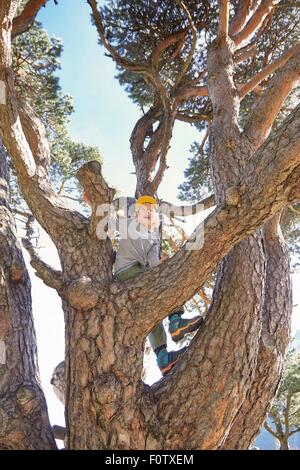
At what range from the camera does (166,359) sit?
287cm

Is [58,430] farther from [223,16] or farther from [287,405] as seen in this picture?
[287,405]

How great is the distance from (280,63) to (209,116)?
4.85ft

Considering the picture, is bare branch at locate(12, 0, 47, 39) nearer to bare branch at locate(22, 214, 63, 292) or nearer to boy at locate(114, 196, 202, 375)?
boy at locate(114, 196, 202, 375)

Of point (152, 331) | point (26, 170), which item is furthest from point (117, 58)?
point (152, 331)

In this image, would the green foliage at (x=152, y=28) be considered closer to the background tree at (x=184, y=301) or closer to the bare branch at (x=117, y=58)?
the bare branch at (x=117, y=58)

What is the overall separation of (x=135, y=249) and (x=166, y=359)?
2.88 feet

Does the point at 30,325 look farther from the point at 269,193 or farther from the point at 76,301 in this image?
the point at 269,193

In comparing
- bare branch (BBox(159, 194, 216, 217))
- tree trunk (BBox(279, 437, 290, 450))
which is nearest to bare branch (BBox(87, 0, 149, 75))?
bare branch (BBox(159, 194, 216, 217))

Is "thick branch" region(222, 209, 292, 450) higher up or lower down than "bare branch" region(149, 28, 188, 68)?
lower down

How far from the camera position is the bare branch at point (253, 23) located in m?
4.68

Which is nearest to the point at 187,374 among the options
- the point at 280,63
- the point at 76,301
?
the point at 76,301

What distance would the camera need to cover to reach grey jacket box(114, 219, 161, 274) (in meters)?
3.05

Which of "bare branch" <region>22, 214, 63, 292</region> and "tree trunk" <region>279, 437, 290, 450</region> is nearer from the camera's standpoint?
"bare branch" <region>22, 214, 63, 292</region>

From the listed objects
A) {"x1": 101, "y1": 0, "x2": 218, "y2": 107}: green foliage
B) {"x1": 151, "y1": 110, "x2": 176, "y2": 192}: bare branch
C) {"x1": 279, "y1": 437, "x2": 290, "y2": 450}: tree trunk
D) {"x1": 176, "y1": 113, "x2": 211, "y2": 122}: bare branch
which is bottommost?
{"x1": 279, "y1": 437, "x2": 290, "y2": 450}: tree trunk
